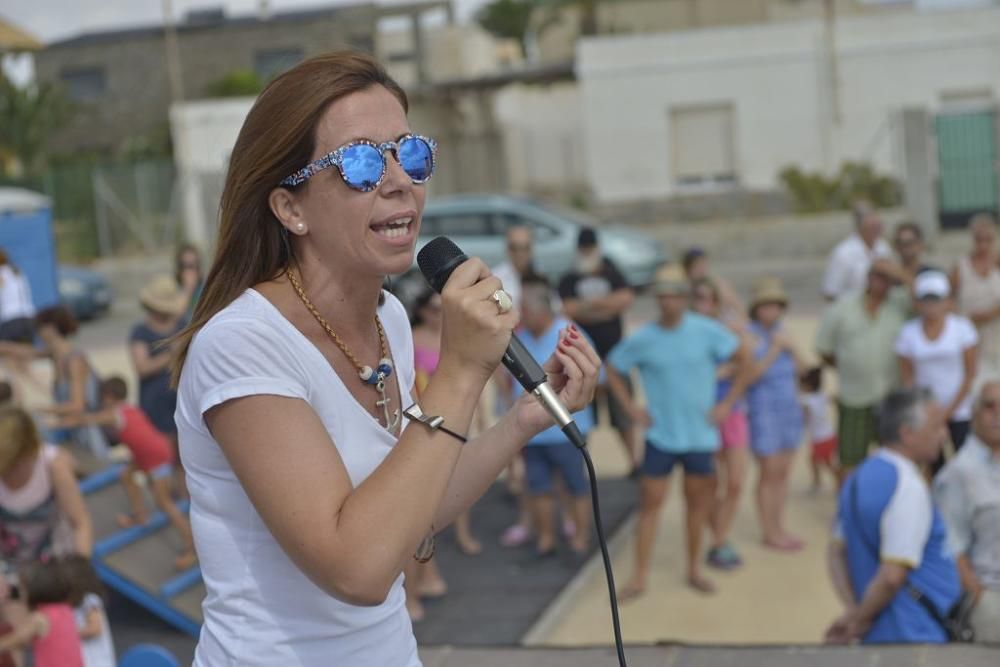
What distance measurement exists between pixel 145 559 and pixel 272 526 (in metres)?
6.03

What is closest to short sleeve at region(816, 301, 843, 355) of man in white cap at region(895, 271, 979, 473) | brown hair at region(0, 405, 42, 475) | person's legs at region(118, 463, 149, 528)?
man in white cap at region(895, 271, 979, 473)

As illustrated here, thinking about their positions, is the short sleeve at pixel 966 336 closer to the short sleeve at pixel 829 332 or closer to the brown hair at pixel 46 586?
the short sleeve at pixel 829 332

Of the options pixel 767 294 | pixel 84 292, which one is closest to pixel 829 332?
pixel 767 294

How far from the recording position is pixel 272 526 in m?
1.78

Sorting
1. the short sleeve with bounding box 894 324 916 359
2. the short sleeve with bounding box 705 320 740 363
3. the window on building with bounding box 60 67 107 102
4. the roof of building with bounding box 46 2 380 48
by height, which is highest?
the roof of building with bounding box 46 2 380 48

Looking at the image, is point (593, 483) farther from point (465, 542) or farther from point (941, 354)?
point (465, 542)

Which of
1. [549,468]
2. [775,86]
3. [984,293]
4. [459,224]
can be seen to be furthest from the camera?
[775,86]

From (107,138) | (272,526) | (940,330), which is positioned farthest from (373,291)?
(107,138)

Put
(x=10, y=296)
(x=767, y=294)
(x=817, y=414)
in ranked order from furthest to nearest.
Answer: (x=10, y=296), (x=817, y=414), (x=767, y=294)

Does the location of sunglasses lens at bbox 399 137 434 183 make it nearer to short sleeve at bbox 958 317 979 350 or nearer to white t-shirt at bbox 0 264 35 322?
short sleeve at bbox 958 317 979 350

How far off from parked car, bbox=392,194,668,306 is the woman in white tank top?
9.97 meters

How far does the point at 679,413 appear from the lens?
7543 millimetres

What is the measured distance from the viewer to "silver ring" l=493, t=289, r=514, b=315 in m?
1.78

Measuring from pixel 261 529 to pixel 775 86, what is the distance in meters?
26.7
